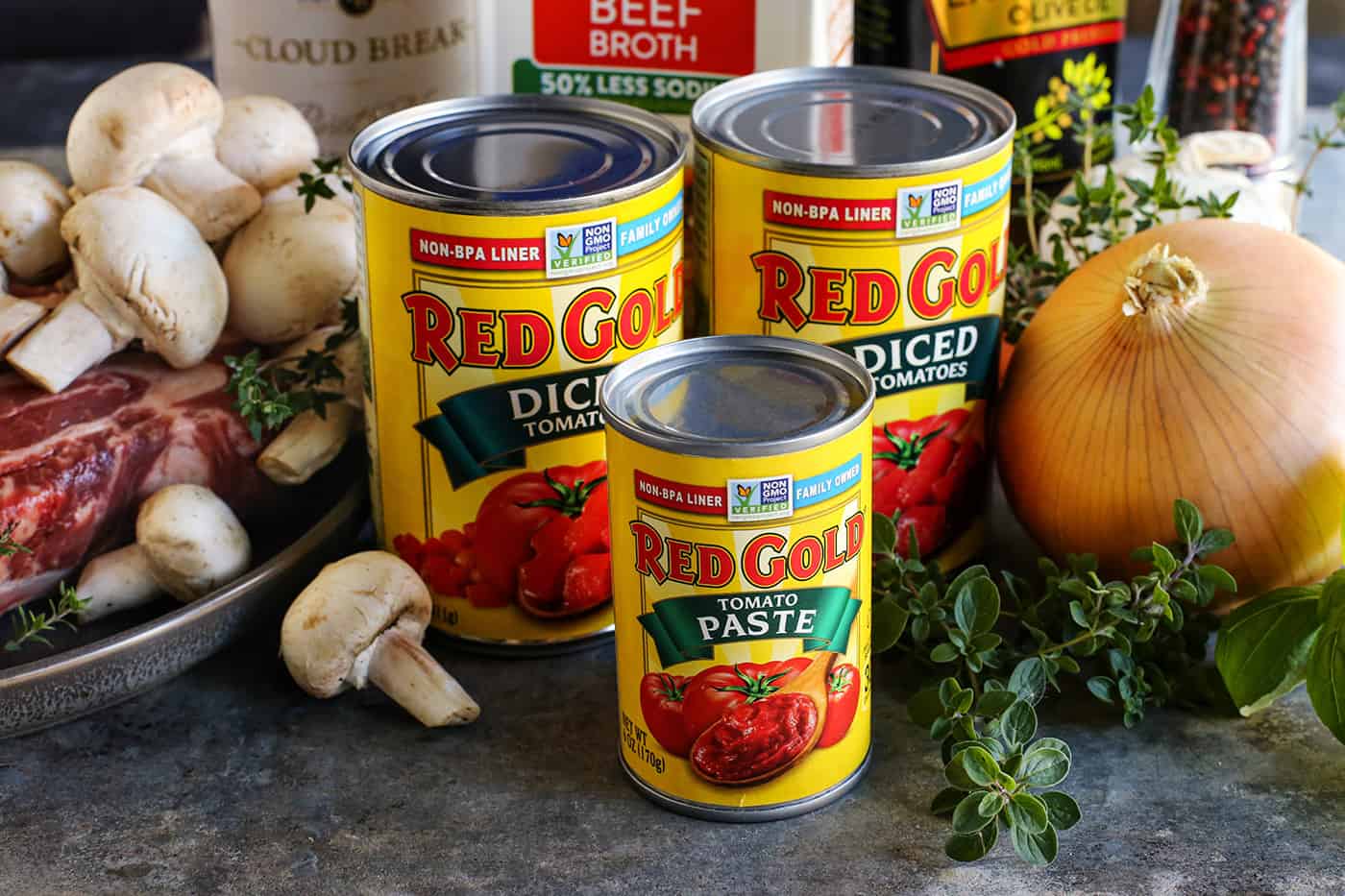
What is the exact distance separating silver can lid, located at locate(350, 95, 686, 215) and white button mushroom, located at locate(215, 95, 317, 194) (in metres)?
0.18

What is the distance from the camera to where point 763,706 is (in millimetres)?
828

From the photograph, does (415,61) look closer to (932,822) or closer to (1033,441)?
(1033,441)

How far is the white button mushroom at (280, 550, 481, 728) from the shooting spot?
927 mm

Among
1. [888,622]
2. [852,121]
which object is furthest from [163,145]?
[888,622]

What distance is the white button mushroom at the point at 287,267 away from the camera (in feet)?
3.48

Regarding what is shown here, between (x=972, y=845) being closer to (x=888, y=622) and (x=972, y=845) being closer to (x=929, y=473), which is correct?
(x=888, y=622)

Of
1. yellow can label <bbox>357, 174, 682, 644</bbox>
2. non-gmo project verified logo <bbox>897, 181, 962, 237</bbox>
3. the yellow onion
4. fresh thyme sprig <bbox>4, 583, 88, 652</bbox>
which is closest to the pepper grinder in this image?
the yellow onion

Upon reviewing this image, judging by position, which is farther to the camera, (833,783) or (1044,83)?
(1044,83)

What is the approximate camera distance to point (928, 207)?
921mm

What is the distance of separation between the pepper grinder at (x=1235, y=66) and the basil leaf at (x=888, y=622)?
0.64 metres

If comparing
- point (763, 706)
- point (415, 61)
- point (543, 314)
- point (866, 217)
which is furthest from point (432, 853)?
point (415, 61)

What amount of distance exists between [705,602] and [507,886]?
177 mm

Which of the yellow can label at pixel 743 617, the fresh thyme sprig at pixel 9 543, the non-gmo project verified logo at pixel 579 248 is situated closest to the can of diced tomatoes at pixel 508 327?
the non-gmo project verified logo at pixel 579 248

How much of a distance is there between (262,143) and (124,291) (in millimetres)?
185
